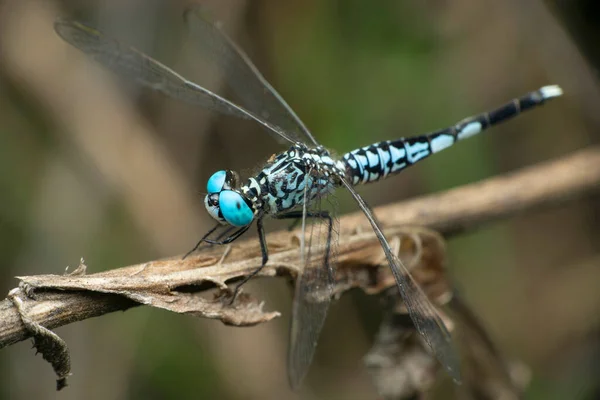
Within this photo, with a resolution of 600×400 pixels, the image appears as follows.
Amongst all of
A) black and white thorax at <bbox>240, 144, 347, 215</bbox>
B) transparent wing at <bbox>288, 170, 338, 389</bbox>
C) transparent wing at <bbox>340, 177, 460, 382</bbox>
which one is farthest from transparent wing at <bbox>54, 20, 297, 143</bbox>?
transparent wing at <bbox>340, 177, 460, 382</bbox>

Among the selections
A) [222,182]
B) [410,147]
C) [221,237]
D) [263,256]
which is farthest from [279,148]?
[263,256]

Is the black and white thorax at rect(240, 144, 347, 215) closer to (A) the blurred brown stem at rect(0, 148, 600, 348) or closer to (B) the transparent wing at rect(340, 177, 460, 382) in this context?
(A) the blurred brown stem at rect(0, 148, 600, 348)

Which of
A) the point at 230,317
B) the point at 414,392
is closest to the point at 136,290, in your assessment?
the point at 230,317

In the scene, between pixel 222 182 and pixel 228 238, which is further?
pixel 222 182

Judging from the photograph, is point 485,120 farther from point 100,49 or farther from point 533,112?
point 100,49

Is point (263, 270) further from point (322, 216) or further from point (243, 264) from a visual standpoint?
point (322, 216)
